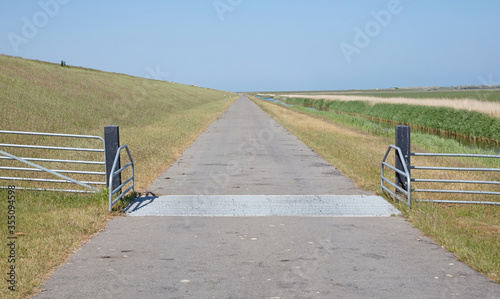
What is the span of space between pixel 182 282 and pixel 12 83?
3227 centimetres

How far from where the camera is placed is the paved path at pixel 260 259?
5.27 meters

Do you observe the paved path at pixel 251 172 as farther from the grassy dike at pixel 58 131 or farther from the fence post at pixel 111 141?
the fence post at pixel 111 141

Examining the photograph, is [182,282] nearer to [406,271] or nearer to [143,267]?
[143,267]

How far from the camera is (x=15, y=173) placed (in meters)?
13.3

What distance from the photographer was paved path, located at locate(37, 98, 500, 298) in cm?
527

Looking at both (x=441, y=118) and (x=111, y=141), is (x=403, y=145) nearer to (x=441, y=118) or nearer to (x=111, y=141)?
(x=111, y=141)

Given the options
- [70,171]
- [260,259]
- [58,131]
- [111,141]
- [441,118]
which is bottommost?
[260,259]

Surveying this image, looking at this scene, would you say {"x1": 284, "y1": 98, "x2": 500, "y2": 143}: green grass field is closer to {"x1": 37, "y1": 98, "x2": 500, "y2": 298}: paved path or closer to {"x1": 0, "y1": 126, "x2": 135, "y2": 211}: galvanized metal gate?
{"x1": 37, "y1": 98, "x2": 500, "y2": 298}: paved path

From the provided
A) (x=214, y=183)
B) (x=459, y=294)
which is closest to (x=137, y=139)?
(x=214, y=183)

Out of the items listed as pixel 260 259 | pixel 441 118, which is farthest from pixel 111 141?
pixel 441 118

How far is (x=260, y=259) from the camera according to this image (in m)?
6.33

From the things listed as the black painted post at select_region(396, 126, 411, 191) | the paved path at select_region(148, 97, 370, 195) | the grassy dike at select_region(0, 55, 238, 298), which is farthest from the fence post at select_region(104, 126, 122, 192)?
the black painted post at select_region(396, 126, 411, 191)

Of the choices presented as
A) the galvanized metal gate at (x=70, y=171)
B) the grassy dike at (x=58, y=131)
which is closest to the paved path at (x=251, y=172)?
the grassy dike at (x=58, y=131)

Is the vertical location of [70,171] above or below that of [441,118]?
below
